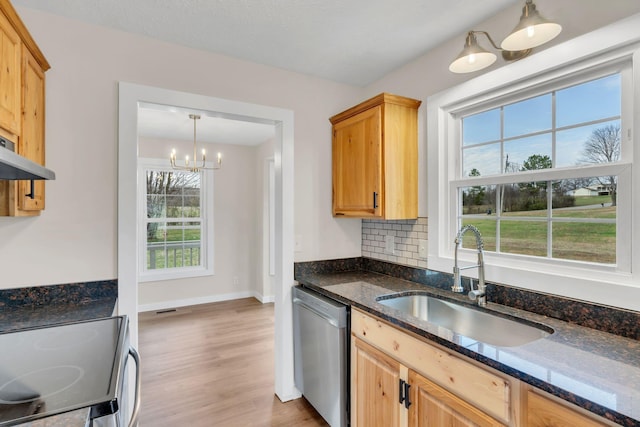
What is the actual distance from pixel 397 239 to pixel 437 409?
1.29m

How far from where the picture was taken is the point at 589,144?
4.95 feet

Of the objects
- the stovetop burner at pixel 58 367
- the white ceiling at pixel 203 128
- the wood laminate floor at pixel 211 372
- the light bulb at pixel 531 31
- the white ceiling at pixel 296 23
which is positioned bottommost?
the wood laminate floor at pixel 211 372

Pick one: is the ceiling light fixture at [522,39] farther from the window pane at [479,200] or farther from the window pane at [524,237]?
the window pane at [524,237]

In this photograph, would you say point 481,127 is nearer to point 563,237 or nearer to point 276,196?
point 563,237

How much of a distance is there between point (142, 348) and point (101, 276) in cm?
184

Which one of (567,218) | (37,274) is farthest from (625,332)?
(37,274)

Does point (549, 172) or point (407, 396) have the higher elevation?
point (549, 172)

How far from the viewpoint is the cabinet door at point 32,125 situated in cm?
147

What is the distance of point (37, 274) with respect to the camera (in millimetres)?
1754

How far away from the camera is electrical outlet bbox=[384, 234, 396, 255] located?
2.48 metres

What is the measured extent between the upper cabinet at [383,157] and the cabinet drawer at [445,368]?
2.55ft

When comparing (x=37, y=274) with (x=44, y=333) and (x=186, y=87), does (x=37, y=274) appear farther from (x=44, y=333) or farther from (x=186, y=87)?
(x=186, y=87)

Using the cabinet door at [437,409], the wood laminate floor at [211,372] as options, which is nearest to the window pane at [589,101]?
the cabinet door at [437,409]

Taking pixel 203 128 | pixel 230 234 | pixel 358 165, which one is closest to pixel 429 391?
pixel 358 165
